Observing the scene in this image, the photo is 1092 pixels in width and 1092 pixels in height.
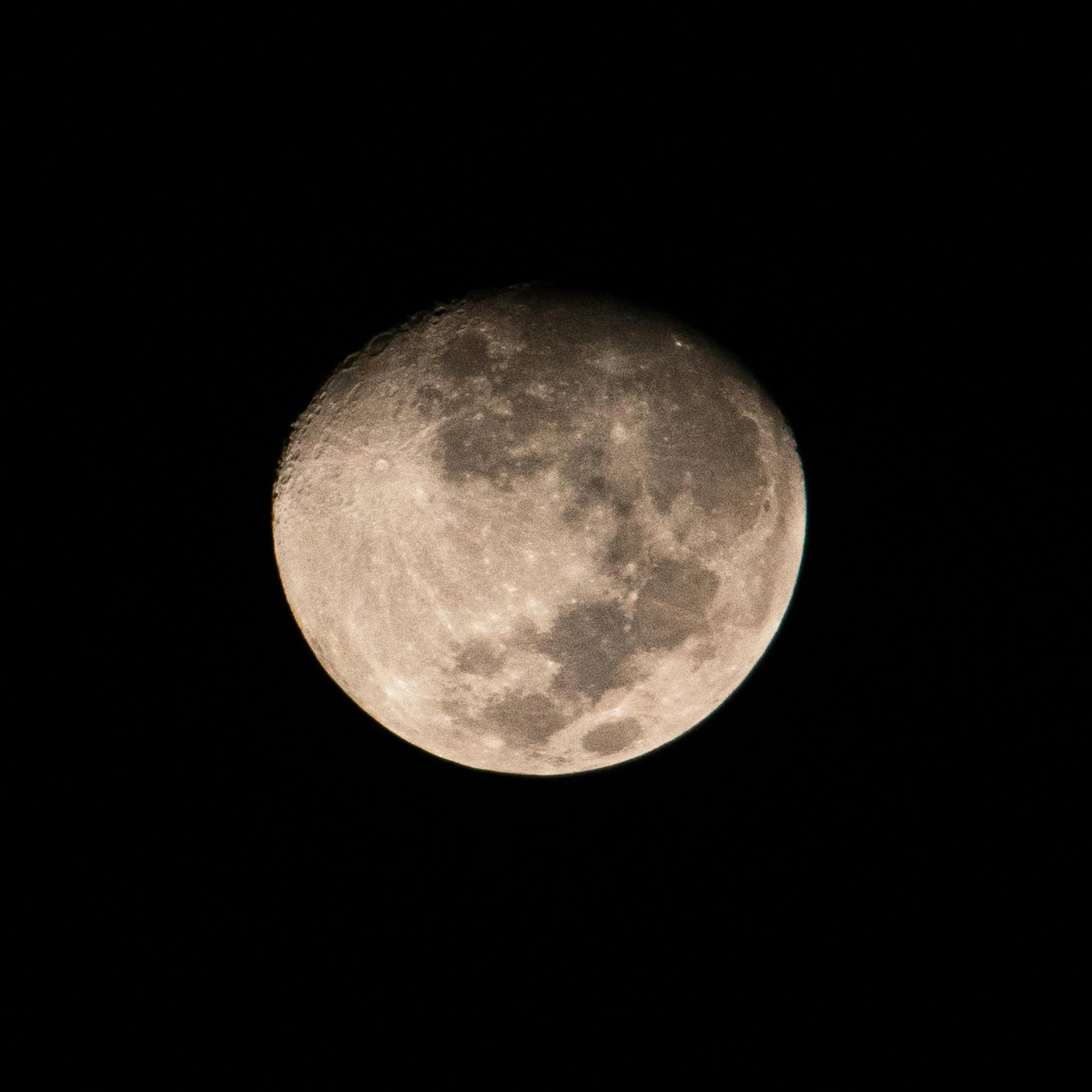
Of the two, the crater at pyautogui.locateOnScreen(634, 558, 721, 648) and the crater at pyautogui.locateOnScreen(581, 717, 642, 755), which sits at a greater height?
the crater at pyautogui.locateOnScreen(634, 558, 721, 648)

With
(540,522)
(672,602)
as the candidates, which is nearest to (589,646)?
(672,602)

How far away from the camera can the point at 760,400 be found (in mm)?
3062

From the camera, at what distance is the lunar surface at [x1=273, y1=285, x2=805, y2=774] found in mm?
2572

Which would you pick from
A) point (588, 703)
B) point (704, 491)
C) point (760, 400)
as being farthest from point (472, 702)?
point (760, 400)

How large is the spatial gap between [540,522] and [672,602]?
55cm

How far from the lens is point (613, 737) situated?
296 centimetres

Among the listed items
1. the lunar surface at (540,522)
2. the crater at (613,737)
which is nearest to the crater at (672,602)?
the lunar surface at (540,522)

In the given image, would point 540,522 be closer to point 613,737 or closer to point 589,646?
point 589,646

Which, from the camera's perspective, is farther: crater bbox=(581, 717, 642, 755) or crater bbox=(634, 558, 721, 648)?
crater bbox=(581, 717, 642, 755)

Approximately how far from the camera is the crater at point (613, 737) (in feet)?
9.55

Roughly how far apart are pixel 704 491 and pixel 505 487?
68cm

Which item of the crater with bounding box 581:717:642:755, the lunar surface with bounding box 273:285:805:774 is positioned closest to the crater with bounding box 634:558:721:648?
the lunar surface with bounding box 273:285:805:774

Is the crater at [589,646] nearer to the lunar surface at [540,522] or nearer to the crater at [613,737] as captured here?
the lunar surface at [540,522]

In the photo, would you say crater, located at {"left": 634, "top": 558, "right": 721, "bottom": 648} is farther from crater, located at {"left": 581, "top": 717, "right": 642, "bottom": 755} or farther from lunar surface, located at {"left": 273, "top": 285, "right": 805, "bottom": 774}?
crater, located at {"left": 581, "top": 717, "right": 642, "bottom": 755}
